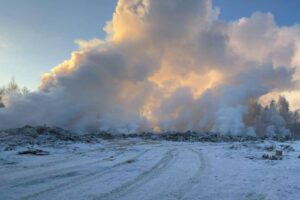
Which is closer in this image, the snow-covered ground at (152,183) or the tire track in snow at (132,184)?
the tire track in snow at (132,184)

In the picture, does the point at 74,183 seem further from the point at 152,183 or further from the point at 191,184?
the point at 191,184

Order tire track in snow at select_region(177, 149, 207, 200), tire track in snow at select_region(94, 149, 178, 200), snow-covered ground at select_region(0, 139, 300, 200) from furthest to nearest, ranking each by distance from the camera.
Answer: tire track in snow at select_region(177, 149, 207, 200)
snow-covered ground at select_region(0, 139, 300, 200)
tire track in snow at select_region(94, 149, 178, 200)

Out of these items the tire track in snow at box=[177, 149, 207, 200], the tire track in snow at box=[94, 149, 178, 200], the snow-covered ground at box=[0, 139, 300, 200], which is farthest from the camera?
the tire track in snow at box=[177, 149, 207, 200]

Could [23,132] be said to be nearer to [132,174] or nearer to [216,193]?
[132,174]

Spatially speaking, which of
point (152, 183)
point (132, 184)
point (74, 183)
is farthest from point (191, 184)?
point (74, 183)

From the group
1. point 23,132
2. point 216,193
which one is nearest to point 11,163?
point 216,193

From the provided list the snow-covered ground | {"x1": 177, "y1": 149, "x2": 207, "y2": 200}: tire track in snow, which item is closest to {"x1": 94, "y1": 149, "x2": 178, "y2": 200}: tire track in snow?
the snow-covered ground

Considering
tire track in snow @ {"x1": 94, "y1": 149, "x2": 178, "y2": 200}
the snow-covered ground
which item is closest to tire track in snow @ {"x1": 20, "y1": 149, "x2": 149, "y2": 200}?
the snow-covered ground

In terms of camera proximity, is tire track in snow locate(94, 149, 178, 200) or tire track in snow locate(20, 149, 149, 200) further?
tire track in snow locate(20, 149, 149, 200)

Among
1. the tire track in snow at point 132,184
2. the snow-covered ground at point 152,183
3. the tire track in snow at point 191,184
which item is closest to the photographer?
the tire track in snow at point 132,184

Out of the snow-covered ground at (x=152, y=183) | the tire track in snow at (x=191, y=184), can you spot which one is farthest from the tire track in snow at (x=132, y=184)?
the tire track in snow at (x=191, y=184)

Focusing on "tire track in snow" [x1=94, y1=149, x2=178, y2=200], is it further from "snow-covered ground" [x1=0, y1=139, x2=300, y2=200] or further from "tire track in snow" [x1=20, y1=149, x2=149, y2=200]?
"tire track in snow" [x1=20, y1=149, x2=149, y2=200]

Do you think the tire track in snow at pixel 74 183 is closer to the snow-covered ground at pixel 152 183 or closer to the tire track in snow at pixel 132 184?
the snow-covered ground at pixel 152 183

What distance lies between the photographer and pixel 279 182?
11.5 m
